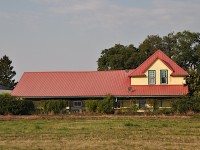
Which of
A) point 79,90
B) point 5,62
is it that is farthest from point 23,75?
point 5,62

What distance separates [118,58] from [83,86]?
31316 mm

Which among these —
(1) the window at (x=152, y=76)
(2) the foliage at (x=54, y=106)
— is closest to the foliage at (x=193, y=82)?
(1) the window at (x=152, y=76)

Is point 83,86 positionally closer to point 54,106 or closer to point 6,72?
point 54,106

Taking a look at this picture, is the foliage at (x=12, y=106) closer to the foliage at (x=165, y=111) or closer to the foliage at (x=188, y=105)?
the foliage at (x=165, y=111)

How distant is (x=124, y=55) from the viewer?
84.7 meters

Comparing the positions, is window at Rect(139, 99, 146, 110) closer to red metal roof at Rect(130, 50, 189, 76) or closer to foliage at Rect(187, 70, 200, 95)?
red metal roof at Rect(130, 50, 189, 76)

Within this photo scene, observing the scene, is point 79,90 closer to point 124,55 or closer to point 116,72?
point 116,72

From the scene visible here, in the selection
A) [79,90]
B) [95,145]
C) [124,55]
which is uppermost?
[124,55]

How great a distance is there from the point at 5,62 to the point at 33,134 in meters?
90.2

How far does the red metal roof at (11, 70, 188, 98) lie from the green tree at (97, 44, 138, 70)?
2709 centimetres

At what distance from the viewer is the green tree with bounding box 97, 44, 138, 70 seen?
83.6 meters

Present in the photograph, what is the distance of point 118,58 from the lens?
276 ft

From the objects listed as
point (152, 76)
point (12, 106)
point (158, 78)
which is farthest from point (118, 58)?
point (12, 106)

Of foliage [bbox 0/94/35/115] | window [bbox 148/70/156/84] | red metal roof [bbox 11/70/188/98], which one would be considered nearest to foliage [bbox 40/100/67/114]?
foliage [bbox 0/94/35/115]
